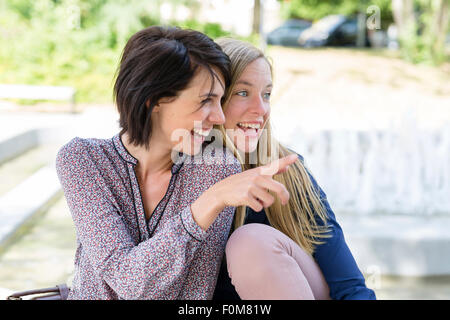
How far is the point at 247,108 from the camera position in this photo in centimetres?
199

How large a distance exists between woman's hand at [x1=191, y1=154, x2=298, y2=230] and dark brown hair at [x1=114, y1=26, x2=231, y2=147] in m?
0.32

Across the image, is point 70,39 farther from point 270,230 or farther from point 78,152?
point 270,230

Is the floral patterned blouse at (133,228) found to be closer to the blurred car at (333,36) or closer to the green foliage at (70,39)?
the green foliage at (70,39)

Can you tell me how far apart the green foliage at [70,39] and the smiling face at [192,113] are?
9.47m

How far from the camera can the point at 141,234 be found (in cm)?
159

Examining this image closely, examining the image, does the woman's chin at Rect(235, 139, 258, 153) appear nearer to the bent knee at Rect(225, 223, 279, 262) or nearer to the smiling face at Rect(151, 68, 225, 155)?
the smiling face at Rect(151, 68, 225, 155)

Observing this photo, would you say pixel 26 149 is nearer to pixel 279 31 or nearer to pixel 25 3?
pixel 25 3

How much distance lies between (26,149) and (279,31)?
12.6 m

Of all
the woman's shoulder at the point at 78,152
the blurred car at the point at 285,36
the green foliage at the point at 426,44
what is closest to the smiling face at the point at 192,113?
the woman's shoulder at the point at 78,152

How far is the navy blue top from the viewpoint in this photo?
1.68 meters

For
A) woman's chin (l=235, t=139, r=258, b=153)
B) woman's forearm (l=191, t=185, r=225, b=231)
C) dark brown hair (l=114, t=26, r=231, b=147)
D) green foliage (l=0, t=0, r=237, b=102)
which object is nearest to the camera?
woman's forearm (l=191, t=185, r=225, b=231)

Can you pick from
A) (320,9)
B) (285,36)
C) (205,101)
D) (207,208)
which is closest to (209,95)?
(205,101)

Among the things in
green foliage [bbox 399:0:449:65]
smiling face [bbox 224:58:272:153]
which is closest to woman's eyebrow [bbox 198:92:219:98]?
smiling face [bbox 224:58:272:153]

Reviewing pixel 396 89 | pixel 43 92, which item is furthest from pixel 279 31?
pixel 43 92
